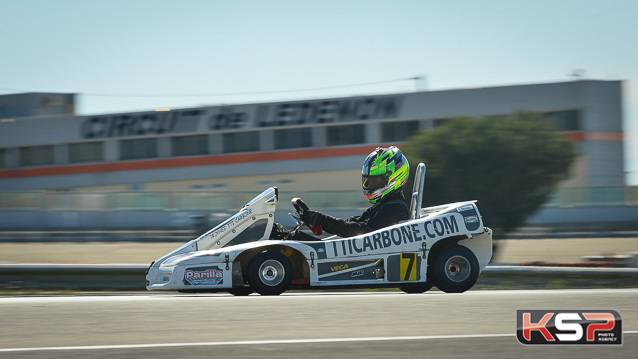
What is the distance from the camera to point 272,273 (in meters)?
8.62

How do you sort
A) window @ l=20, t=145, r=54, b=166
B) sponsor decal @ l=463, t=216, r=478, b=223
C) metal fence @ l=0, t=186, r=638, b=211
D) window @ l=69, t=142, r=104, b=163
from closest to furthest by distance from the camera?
sponsor decal @ l=463, t=216, r=478, b=223, metal fence @ l=0, t=186, r=638, b=211, window @ l=69, t=142, r=104, b=163, window @ l=20, t=145, r=54, b=166

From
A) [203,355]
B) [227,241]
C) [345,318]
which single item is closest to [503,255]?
[227,241]

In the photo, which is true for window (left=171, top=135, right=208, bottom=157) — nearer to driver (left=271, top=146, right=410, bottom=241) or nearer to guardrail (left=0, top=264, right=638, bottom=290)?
guardrail (left=0, top=264, right=638, bottom=290)

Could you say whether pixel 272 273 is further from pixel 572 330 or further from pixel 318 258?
pixel 572 330

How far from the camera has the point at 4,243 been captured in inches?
1024

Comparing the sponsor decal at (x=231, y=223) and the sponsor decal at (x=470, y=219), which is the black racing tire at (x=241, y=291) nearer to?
the sponsor decal at (x=231, y=223)

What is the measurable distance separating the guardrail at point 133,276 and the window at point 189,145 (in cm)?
4002

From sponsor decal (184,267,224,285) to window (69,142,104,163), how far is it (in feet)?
150

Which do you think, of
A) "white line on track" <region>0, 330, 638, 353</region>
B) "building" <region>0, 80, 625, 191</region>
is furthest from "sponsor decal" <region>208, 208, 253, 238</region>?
"building" <region>0, 80, 625, 191</region>

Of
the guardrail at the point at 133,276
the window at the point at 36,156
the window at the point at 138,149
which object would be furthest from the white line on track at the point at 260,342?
the window at the point at 36,156

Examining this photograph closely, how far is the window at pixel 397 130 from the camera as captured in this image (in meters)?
46.6

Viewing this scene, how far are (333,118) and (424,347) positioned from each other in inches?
1666

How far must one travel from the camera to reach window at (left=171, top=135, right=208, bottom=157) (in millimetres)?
50656

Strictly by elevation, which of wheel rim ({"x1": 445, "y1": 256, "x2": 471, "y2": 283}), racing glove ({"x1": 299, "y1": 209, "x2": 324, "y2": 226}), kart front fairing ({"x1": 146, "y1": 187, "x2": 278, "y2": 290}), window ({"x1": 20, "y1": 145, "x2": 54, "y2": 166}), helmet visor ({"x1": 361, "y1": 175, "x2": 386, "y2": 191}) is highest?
window ({"x1": 20, "y1": 145, "x2": 54, "y2": 166})
